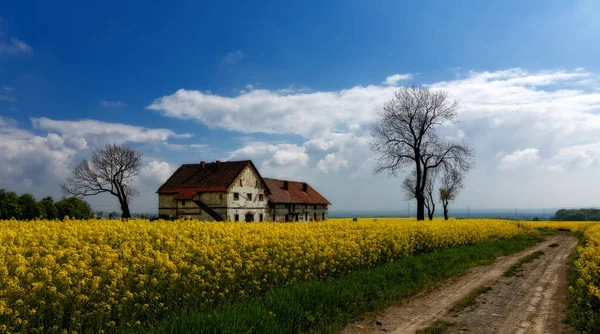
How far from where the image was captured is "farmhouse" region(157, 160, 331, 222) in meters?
51.1

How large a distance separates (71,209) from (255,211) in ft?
70.9

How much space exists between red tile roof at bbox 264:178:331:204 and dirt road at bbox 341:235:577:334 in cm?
4566

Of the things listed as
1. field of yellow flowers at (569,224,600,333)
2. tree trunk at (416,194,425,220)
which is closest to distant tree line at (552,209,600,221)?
tree trunk at (416,194,425,220)

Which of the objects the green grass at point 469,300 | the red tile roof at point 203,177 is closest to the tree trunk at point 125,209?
the red tile roof at point 203,177

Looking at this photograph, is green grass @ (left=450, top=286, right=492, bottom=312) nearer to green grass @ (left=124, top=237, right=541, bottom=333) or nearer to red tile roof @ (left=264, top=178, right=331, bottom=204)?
green grass @ (left=124, top=237, right=541, bottom=333)

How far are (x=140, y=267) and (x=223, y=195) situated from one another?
42.6 m

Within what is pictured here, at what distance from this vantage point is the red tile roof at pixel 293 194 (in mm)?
60963

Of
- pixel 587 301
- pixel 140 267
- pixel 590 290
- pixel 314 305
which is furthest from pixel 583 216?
pixel 140 267

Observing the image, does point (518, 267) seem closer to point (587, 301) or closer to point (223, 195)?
point (587, 301)

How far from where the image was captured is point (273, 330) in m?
7.64

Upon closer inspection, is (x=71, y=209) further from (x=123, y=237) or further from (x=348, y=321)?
(x=348, y=321)

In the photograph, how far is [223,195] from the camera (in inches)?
2013

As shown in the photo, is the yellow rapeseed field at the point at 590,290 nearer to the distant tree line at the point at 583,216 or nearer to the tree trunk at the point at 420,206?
the tree trunk at the point at 420,206

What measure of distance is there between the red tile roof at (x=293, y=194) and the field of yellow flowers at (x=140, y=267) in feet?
146
